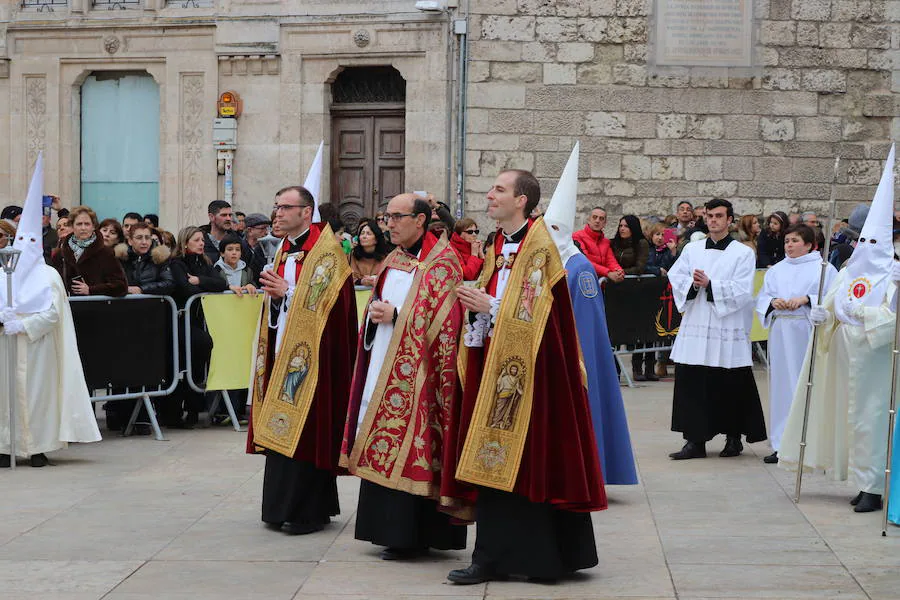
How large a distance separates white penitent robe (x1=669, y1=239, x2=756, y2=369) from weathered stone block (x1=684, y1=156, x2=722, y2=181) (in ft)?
28.6

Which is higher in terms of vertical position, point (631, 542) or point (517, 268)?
point (517, 268)

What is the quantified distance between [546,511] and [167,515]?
2.63 meters

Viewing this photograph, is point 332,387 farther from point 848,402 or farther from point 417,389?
point 848,402

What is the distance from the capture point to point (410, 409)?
6.55 meters

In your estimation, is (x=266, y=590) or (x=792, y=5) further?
(x=792, y=5)

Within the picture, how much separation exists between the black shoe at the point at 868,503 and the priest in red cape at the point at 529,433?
2.44 m

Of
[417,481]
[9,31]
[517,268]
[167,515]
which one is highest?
[9,31]

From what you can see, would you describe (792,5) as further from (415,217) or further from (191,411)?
(415,217)

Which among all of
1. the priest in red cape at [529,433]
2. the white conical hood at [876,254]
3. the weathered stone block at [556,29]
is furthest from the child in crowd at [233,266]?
the weathered stone block at [556,29]

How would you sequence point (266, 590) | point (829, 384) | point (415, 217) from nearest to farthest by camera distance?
1. point (266, 590)
2. point (415, 217)
3. point (829, 384)

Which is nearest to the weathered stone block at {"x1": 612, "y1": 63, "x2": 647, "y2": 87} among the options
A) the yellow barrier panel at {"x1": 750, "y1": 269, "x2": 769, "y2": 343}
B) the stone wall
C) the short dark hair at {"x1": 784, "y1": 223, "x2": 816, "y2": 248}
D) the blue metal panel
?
the stone wall

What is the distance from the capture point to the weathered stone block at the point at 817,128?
18609 millimetres

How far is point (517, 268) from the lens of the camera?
6.25 m

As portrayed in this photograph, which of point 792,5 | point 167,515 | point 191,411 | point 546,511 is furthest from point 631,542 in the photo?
point 792,5
